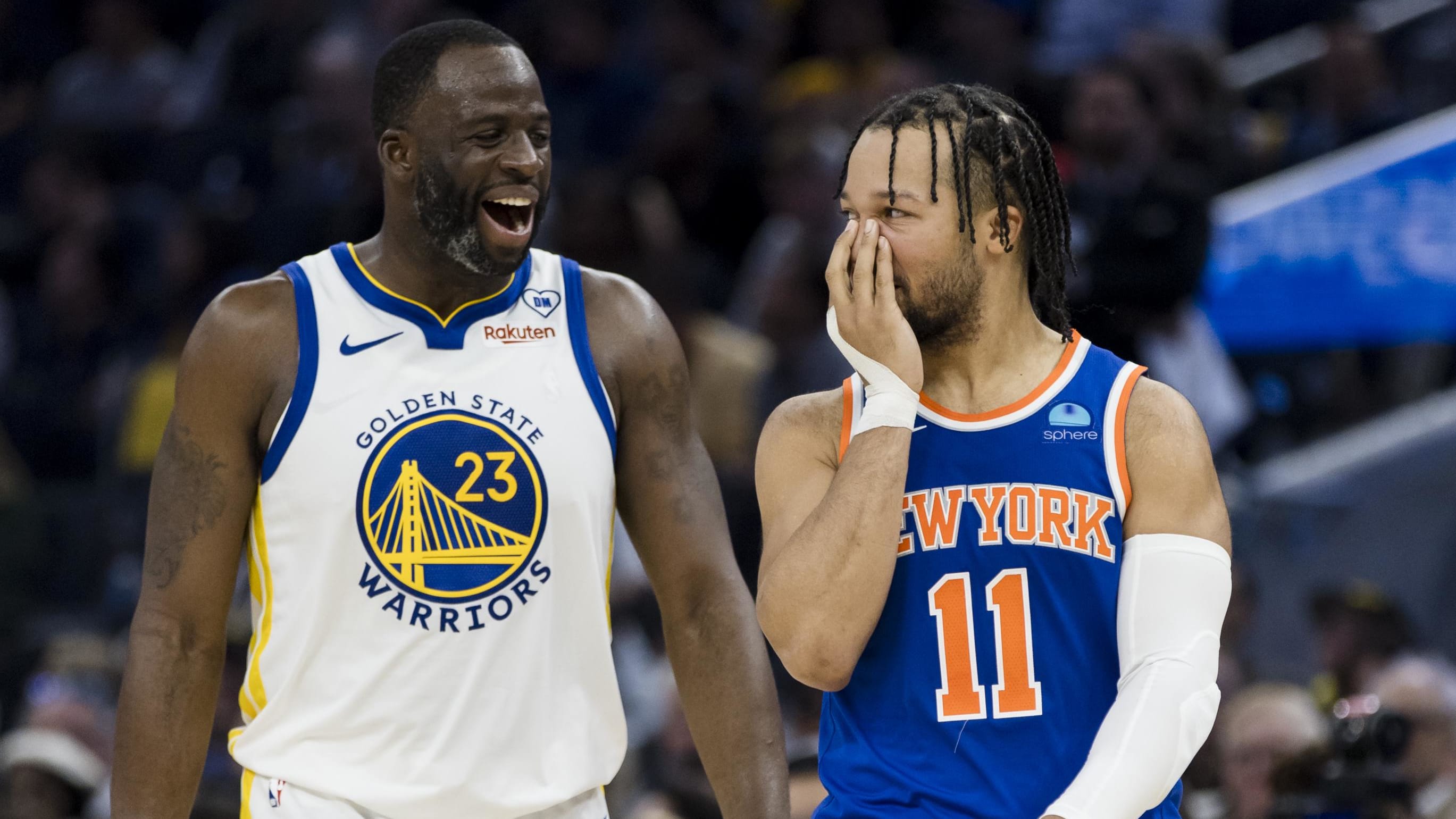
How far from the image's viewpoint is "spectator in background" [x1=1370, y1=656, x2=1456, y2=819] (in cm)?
556

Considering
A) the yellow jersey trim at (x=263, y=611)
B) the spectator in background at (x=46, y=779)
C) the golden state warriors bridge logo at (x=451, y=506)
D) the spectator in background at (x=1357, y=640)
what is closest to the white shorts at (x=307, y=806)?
the yellow jersey trim at (x=263, y=611)

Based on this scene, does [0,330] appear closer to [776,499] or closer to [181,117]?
[181,117]

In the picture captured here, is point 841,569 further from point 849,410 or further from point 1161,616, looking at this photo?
point 1161,616

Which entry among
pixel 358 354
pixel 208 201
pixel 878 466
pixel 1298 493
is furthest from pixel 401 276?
pixel 208 201

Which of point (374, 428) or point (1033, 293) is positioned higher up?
point (1033, 293)

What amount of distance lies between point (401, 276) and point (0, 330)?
7.19 m

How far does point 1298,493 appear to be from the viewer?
23.9 feet

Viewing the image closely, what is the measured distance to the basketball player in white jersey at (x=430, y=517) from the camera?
3377 millimetres

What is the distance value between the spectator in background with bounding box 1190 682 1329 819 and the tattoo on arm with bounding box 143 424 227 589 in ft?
11.0

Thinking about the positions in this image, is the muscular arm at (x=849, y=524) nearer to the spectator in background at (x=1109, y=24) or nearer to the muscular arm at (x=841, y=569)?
the muscular arm at (x=841, y=569)

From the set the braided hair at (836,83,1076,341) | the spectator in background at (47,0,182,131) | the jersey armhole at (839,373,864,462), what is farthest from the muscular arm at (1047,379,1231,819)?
the spectator in background at (47,0,182,131)

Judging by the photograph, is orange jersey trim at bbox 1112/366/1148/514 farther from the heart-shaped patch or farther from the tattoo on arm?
the tattoo on arm

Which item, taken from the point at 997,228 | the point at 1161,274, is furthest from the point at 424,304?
the point at 1161,274

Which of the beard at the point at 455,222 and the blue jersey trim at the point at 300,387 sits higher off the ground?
the beard at the point at 455,222
